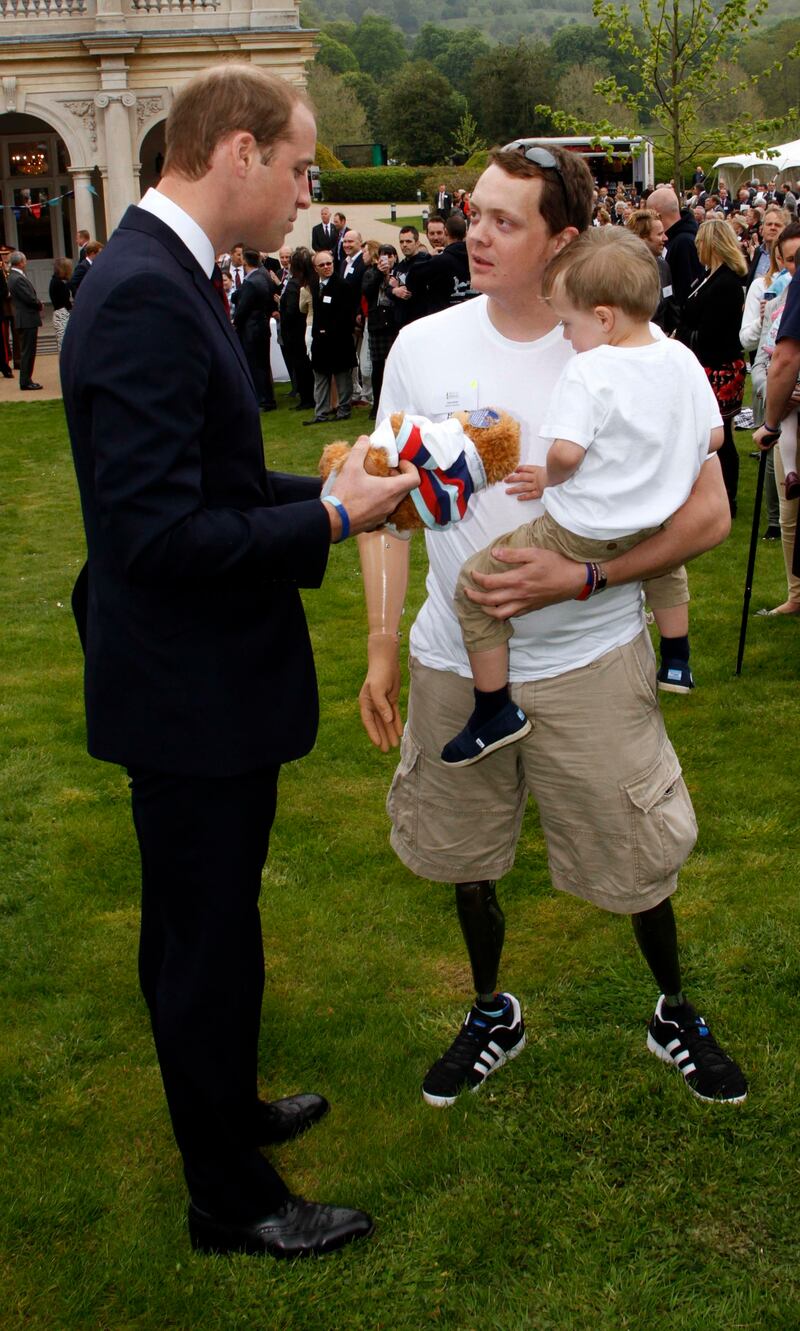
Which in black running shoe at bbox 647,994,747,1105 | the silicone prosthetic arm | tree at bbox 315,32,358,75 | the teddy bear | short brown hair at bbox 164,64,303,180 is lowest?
black running shoe at bbox 647,994,747,1105

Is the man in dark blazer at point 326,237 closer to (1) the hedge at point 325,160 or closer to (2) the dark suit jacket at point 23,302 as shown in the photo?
(2) the dark suit jacket at point 23,302

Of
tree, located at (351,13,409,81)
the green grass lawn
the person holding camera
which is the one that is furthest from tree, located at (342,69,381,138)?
the green grass lawn

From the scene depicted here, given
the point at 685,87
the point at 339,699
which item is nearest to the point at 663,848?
the point at 339,699

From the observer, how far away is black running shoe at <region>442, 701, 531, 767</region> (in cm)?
283

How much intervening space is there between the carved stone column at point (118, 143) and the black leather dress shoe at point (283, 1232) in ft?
116

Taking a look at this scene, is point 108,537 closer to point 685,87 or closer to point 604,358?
point 604,358

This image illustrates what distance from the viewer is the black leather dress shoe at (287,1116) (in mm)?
3121

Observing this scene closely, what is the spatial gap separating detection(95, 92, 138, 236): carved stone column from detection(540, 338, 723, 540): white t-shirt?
1373 inches

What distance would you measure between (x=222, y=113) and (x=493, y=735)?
4.66ft

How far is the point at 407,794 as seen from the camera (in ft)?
10.4

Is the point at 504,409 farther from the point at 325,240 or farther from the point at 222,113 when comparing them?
the point at 325,240

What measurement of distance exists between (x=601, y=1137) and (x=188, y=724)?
159cm

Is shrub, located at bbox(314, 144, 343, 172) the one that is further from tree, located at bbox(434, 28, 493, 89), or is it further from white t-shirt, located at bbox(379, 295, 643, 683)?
tree, located at bbox(434, 28, 493, 89)

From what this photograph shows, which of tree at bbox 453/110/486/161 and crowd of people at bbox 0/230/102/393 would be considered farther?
tree at bbox 453/110/486/161
